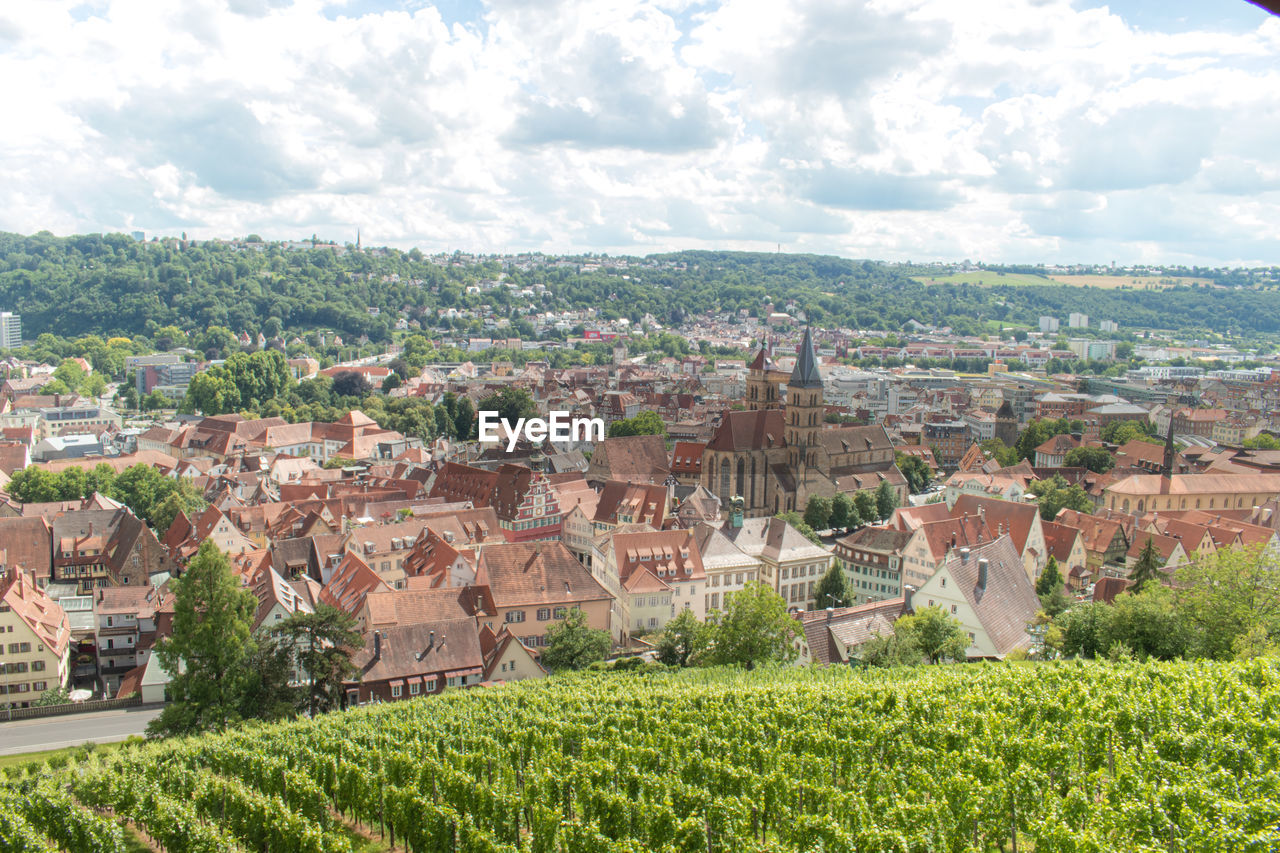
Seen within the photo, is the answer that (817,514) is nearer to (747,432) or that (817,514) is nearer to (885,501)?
(885,501)

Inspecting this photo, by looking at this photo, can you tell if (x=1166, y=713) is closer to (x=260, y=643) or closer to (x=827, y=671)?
(x=827, y=671)

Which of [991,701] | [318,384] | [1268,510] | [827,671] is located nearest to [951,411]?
[1268,510]

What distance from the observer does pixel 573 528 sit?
72188 millimetres

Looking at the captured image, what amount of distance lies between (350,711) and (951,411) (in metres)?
136

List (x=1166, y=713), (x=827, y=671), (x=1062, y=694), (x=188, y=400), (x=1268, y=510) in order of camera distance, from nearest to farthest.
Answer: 1. (x=1166, y=713)
2. (x=1062, y=694)
3. (x=827, y=671)
4. (x=1268, y=510)
5. (x=188, y=400)

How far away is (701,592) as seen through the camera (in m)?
57.5

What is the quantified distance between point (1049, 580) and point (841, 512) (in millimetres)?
22954

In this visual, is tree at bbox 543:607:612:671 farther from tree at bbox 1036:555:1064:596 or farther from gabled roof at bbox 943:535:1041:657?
tree at bbox 1036:555:1064:596

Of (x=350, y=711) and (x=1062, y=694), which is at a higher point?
(x=1062, y=694)

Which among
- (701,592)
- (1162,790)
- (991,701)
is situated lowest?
(701,592)

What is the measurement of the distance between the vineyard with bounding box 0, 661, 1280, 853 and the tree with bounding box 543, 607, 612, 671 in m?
11.6

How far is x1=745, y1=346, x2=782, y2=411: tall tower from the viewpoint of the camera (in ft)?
327

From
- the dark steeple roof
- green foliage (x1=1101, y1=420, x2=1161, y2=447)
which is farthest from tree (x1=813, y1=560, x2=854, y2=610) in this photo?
green foliage (x1=1101, y1=420, x2=1161, y2=447)

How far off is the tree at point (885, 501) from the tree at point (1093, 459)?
95.9 feet
